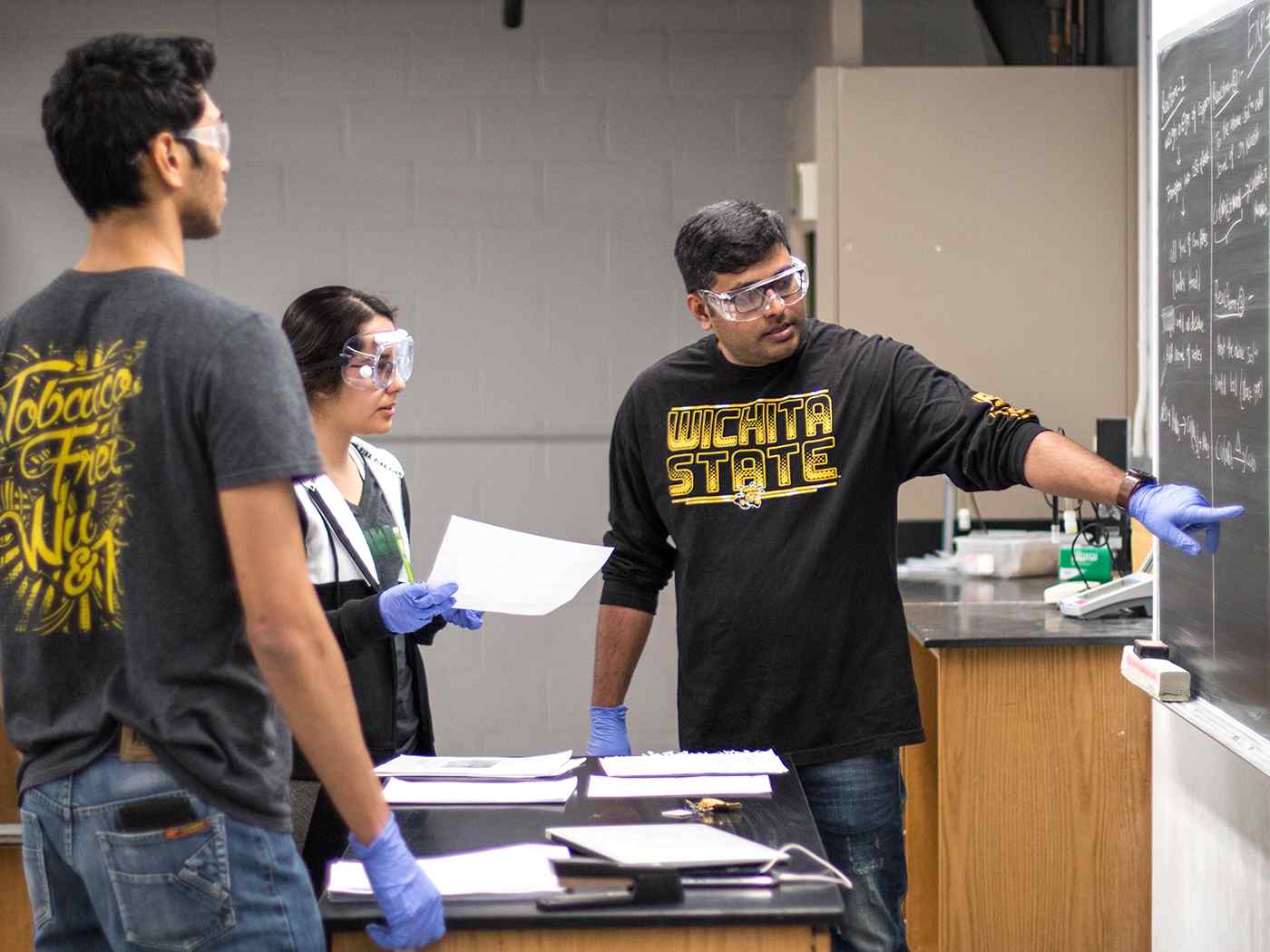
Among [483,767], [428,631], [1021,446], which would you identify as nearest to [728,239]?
[1021,446]

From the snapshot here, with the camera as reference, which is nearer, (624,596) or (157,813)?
(157,813)

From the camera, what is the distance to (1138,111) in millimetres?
4051

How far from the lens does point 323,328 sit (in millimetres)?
2387

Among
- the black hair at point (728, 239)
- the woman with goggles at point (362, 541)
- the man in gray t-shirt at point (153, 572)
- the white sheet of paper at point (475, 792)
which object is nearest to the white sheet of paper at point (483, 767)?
the white sheet of paper at point (475, 792)

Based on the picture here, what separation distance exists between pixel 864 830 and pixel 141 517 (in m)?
1.30

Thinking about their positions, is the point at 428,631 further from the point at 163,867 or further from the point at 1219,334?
the point at 1219,334

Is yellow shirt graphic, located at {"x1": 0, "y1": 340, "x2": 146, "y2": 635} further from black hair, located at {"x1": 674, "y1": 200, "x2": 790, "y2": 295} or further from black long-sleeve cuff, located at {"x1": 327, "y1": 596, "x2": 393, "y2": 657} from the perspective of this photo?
black hair, located at {"x1": 674, "y1": 200, "x2": 790, "y2": 295}

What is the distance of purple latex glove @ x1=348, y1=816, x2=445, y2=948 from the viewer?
137cm

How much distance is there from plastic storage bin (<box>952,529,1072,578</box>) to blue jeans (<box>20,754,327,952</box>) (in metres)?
2.90

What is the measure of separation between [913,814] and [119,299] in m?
2.50

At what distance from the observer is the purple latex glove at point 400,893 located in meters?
1.37

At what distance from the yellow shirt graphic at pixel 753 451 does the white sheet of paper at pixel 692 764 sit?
1.41ft

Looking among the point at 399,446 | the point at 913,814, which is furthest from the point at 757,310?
the point at 399,446

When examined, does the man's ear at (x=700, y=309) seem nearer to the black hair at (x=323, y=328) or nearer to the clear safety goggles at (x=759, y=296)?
the clear safety goggles at (x=759, y=296)
